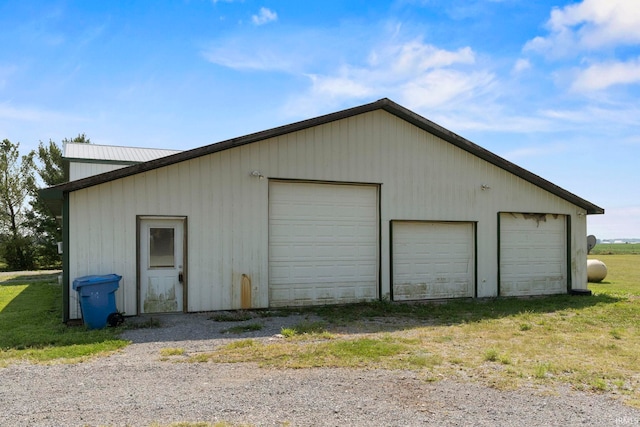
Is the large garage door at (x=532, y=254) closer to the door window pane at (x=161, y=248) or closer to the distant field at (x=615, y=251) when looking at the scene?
the door window pane at (x=161, y=248)

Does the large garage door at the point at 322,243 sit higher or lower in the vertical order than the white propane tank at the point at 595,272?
higher

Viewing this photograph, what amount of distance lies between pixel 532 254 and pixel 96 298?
11.4 metres

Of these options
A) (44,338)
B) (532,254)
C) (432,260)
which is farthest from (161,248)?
(532,254)

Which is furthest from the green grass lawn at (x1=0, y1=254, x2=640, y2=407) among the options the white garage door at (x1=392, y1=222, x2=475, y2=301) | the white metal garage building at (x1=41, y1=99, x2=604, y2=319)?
the white metal garage building at (x1=41, y1=99, x2=604, y2=319)

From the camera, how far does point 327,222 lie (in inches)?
455

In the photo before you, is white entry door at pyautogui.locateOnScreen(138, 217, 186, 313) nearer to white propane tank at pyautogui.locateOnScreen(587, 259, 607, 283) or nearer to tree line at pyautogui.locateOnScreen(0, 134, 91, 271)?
white propane tank at pyautogui.locateOnScreen(587, 259, 607, 283)

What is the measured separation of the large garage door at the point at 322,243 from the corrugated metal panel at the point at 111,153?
8.56 m

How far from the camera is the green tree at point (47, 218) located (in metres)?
30.8

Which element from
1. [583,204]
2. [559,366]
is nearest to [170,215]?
[559,366]

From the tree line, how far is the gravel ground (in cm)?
2812

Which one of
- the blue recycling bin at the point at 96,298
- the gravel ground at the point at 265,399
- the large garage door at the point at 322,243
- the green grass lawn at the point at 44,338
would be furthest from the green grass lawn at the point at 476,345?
the blue recycling bin at the point at 96,298

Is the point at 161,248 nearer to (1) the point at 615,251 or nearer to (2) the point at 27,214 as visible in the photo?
(2) the point at 27,214

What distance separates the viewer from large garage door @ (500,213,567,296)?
13.4m

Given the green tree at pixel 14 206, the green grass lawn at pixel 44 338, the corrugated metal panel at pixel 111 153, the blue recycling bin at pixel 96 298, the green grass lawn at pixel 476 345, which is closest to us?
the green grass lawn at pixel 476 345
